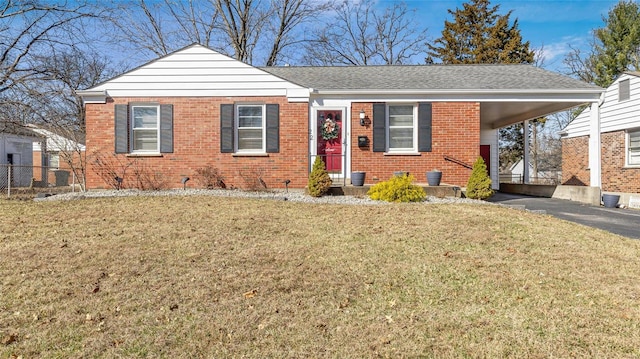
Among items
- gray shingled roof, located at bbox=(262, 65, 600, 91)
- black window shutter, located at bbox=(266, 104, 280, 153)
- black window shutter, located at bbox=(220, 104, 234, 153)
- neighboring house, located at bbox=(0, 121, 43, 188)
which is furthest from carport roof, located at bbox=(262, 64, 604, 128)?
neighboring house, located at bbox=(0, 121, 43, 188)

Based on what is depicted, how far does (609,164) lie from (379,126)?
379 inches

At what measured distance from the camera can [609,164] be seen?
523 inches

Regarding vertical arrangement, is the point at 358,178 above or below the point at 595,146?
below

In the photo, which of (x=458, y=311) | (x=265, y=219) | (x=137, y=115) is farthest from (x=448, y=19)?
(x=458, y=311)

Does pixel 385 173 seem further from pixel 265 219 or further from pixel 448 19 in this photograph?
pixel 448 19

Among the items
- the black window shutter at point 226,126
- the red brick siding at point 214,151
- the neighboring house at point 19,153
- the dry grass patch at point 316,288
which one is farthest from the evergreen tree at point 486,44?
the neighboring house at point 19,153

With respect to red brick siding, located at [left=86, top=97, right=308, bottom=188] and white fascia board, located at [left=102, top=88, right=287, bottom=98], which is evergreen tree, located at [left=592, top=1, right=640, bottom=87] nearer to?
red brick siding, located at [left=86, top=97, right=308, bottom=188]

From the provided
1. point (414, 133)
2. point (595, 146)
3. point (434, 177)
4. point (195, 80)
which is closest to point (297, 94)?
point (195, 80)

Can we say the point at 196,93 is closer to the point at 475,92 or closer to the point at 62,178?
the point at 475,92

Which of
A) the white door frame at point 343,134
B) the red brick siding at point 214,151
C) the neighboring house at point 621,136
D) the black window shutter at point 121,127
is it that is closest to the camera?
the black window shutter at point 121,127

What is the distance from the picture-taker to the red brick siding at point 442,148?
35.2ft

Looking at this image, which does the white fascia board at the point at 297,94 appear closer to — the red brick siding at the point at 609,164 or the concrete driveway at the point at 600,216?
the concrete driveway at the point at 600,216

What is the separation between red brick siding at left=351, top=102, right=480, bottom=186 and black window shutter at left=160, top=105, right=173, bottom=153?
18.0ft

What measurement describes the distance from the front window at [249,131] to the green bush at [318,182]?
2.24m
